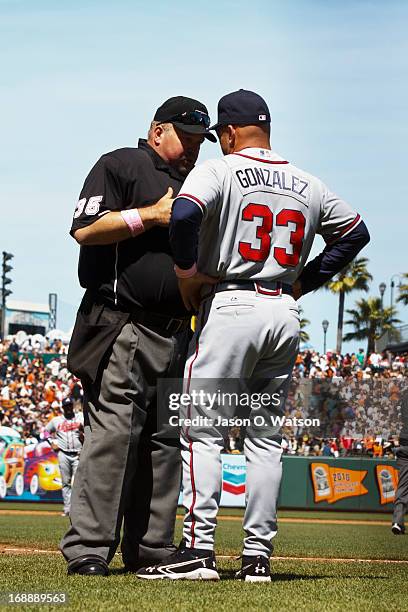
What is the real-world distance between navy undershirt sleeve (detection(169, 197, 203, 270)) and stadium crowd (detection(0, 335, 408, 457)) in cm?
1968

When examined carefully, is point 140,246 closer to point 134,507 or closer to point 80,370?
point 80,370

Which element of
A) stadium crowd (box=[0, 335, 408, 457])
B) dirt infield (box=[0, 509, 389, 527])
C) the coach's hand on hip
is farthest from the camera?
stadium crowd (box=[0, 335, 408, 457])

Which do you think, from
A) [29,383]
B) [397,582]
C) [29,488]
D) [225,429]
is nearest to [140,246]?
[225,429]

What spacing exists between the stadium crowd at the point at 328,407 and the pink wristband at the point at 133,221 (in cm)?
1923

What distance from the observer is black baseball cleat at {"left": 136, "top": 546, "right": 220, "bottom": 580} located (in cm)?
446

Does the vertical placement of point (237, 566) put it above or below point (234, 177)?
below

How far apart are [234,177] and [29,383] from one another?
97.3ft

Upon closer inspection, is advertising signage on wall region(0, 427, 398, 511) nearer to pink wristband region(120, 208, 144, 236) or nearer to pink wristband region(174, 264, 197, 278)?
pink wristband region(120, 208, 144, 236)

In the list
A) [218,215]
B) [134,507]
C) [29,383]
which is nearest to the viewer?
[218,215]

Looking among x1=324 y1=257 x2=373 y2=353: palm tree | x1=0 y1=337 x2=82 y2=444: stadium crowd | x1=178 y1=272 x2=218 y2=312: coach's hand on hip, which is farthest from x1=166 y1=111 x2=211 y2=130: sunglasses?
x1=324 y1=257 x2=373 y2=353: palm tree

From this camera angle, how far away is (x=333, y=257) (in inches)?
204

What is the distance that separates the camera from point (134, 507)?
541 centimetres

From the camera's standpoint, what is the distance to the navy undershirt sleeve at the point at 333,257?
5125 mm

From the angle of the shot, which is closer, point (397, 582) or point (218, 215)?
point (218, 215)
